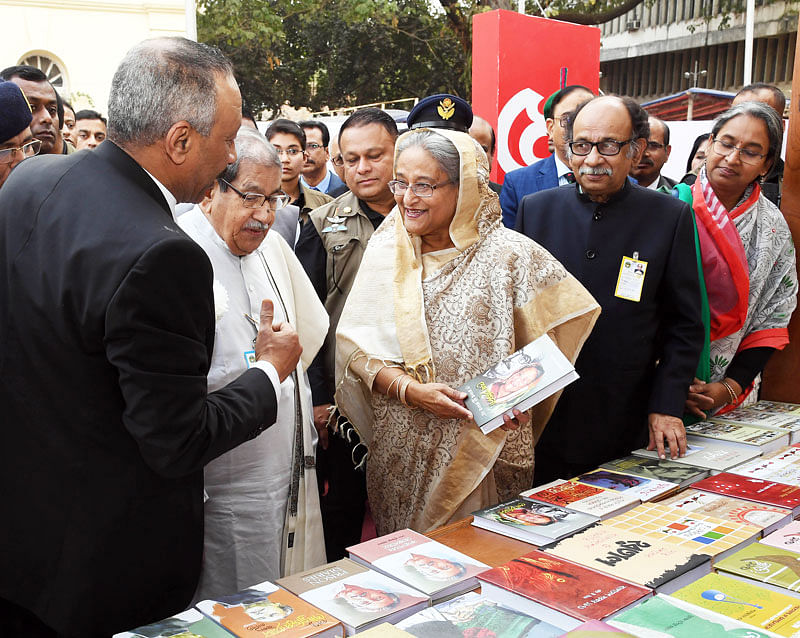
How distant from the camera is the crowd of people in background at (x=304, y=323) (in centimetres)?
144

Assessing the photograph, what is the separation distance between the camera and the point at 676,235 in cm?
248

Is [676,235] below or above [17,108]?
below

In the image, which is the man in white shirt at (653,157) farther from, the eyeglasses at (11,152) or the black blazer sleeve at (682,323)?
the eyeglasses at (11,152)

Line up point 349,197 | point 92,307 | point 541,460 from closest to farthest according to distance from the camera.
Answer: point 92,307 < point 541,460 < point 349,197

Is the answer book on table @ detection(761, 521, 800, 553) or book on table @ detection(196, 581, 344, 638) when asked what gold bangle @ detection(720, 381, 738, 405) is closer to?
book on table @ detection(761, 521, 800, 553)

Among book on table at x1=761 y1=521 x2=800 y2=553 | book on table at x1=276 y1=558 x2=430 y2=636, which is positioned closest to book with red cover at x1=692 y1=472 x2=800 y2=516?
book on table at x1=761 y1=521 x2=800 y2=553

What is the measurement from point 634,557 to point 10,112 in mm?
2494

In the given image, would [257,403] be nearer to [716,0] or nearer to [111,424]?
[111,424]

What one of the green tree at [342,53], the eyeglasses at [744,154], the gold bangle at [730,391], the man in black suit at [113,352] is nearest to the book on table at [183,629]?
the man in black suit at [113,352]

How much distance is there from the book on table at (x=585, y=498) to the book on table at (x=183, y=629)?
0.94 m

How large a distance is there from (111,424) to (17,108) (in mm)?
1716

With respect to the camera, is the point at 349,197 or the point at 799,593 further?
the point at 349,197

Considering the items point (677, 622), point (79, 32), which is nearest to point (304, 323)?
point (677, 622)

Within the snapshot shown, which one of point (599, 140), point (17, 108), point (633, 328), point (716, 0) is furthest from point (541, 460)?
point (716, 0)
